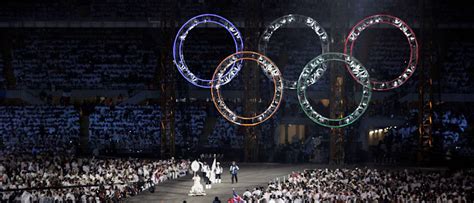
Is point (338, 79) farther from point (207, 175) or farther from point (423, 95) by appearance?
point (207, 175)

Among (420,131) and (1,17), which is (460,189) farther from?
(1,17)

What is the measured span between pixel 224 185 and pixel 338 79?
8.98m

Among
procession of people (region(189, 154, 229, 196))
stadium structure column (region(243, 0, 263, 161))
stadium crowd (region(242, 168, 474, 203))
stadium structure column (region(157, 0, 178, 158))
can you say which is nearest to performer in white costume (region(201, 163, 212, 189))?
procession of people (region(189, 154, 229, 196))

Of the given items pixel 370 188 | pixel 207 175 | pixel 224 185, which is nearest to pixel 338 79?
pixel 224 185

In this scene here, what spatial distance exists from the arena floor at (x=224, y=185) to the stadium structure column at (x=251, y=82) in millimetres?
1244

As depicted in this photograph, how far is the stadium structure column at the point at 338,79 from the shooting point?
37.0 meters

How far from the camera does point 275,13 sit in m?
48.0

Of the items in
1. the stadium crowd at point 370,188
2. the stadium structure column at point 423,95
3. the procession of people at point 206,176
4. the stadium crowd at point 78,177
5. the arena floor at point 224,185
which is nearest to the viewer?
the stadium crowd at point 370,188

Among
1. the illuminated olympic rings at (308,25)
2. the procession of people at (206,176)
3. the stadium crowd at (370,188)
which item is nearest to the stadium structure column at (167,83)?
the illuminated olympic rings at (308,25)

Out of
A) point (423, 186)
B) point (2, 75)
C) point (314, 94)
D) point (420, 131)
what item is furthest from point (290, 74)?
point (423, 186)

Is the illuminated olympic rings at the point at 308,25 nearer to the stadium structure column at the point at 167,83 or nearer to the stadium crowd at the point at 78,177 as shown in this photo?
the stadium structure column at the point at 167,83

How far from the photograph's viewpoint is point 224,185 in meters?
31.2

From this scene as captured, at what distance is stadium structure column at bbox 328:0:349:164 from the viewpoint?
37000 mm

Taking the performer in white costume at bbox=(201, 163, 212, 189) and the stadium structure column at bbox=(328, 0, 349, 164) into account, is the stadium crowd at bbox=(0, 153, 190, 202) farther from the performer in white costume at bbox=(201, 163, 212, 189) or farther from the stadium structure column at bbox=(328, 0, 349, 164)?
the stadium structure column at bbox=(328, 0, 349, 164)
